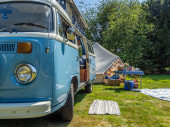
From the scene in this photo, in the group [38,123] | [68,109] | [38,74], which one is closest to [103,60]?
[68,109]

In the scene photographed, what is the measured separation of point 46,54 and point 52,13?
820 mm

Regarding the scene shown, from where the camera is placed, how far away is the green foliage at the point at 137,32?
15820mm

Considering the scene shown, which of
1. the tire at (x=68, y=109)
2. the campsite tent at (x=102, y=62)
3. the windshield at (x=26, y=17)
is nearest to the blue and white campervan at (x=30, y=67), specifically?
the windshield at (x=26, y=17)

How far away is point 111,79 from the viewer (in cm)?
877

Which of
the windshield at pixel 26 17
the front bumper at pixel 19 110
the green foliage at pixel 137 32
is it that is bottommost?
the front bumper at pixel 19 110

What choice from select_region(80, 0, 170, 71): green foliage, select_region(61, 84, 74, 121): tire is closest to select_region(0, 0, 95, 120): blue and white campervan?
select_region(61, 84, 74, 121): tire

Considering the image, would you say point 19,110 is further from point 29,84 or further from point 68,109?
point 68,109

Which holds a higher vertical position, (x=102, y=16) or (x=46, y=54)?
(x=102, y=16)

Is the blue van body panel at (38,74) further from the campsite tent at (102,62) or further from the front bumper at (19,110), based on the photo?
the campsite tent at (102,62)

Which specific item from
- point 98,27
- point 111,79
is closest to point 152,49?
point 98,27

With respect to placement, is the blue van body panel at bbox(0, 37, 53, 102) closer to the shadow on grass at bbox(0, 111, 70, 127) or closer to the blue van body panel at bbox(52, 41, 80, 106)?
the blue van body panel at bbox(52, 41, 80, 106)

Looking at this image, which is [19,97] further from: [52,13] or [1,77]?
[52,13]

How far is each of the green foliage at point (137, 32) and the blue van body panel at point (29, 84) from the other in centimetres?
1386

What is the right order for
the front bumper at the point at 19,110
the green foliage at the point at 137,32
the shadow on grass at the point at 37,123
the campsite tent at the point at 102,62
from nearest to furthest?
the front bumper at the point at 19,110, the shadow on grass at the point at 37,123, the campsite tent at the point at 102,62, the green foliage at the point at 137,32
